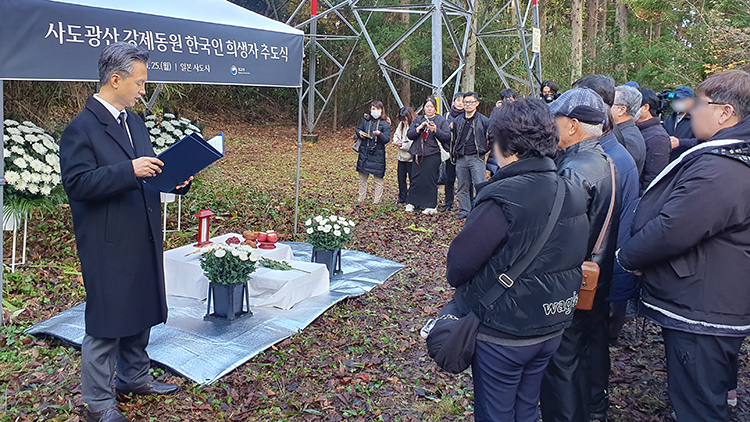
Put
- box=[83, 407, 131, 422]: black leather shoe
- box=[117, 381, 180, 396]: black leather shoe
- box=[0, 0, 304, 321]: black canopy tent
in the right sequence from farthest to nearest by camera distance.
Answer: box=[0, 0, 304, 321]: black canopy tent < box=[117, 381, 180, 396]: black leather shoe < box=[83, 407, 131, 422]: black leather shoe

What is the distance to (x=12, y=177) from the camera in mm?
5383

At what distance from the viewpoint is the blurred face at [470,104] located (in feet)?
27.4

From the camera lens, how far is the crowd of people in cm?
227

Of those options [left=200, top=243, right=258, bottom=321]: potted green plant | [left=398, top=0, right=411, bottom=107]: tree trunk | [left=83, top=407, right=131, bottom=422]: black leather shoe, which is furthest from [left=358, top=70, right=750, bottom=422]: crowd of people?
[left=398, top=0, right=411, bottom=107]: tree trunk

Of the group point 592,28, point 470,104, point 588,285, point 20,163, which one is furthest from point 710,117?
point 592,28

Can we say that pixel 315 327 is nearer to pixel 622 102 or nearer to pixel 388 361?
pixel 388 361

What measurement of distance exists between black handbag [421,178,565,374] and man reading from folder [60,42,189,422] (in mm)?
1638

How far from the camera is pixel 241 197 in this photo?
33.1 ft

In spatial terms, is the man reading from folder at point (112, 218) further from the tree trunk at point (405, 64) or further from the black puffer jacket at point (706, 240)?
the tree trunk at point (405, 64)

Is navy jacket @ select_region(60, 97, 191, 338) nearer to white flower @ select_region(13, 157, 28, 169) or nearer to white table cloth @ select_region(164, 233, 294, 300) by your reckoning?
white table cloth @ select_region(164, 233, 294, 300)

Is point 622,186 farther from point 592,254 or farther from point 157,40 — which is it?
point 157,40

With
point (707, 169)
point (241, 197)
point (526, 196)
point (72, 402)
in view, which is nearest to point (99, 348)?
point (72, 402)

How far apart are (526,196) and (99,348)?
2341 millimetres

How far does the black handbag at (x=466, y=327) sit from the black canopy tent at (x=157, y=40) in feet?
11.9
